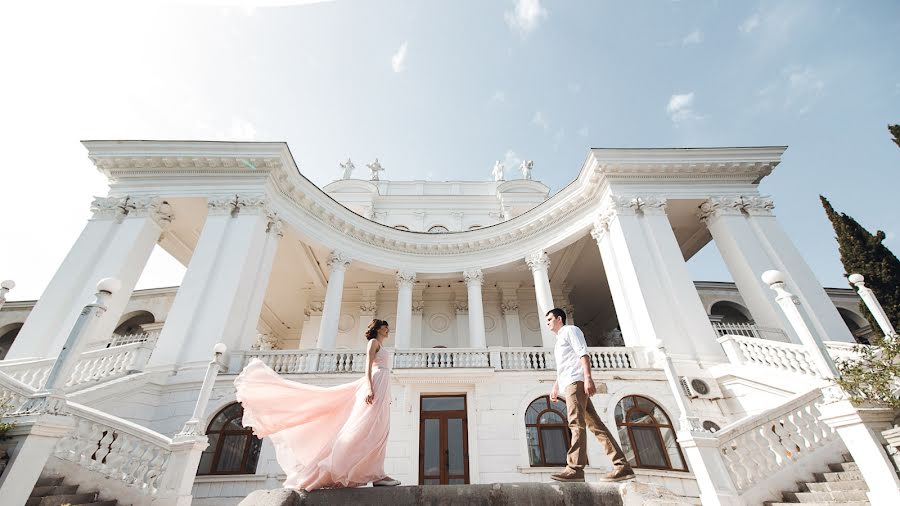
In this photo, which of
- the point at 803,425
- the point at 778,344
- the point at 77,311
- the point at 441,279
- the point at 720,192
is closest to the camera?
the point at 803,425

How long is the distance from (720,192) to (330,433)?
16.6m

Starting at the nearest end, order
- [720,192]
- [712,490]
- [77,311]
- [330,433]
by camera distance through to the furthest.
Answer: [330,433]
[712,490]
[77,311]
[720,192]

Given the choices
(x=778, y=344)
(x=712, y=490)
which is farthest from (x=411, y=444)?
(x=778, y=344)

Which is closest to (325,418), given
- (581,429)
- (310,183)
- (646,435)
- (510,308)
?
(581,429)

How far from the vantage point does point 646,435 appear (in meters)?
10.2

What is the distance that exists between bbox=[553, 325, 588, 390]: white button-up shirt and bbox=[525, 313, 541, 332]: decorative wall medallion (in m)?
15.7

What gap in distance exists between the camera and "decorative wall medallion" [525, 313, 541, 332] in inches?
781

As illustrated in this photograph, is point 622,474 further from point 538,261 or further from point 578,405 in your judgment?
point 538,261

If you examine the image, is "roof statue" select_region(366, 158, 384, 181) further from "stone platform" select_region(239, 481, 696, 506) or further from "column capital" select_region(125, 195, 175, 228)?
"stone platform" select_region(239, 481, 696, 506)

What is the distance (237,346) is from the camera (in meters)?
11.5

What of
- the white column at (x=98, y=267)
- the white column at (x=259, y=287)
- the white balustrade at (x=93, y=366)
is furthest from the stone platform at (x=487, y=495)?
the white column at (x=98, y=267)

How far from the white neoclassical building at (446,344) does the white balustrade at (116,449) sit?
0.10ft

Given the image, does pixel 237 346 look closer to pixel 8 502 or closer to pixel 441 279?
pixel 8 502

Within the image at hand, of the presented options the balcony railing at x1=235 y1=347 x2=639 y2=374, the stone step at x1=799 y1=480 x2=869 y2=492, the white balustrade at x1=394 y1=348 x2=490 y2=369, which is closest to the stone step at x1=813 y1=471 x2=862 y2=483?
the stone step at x1=799 y1=480 x2=869 y2=492
